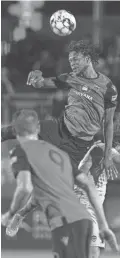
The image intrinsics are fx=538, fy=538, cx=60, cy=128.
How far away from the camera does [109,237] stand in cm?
409

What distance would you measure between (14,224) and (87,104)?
3.38 feet

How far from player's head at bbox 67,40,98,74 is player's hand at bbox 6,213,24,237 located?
3.83 feet

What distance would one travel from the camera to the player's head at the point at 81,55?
13.3 ft

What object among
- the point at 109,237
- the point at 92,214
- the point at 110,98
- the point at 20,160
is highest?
the point at 110,98

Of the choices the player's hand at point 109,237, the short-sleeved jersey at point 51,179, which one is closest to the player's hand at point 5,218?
the short-sleeved jersey at point 51,179

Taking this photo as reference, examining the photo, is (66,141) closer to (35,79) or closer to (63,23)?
(35,79)

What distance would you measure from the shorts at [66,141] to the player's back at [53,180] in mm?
498

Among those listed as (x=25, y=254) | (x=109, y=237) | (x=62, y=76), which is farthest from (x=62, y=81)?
(x=25, y=254)

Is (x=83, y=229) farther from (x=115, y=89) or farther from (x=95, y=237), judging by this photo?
(x=115, y=89)

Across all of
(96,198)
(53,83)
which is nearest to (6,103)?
(53,83)

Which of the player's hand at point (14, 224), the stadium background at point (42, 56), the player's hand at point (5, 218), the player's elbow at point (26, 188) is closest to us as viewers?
the player's elbow at point (26, 188)

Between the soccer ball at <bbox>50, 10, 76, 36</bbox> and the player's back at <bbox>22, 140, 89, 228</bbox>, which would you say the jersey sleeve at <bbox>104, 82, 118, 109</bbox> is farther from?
the player's back at <bbox>22, 140, 89, 228</bbox>

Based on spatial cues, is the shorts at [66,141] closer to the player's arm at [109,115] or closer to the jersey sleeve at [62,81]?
the player's arm at [109,115]

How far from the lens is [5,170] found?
164 inches
